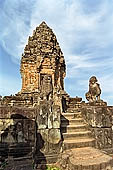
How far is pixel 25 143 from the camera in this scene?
4.54m

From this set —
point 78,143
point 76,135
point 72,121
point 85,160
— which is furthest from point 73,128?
point 85,160

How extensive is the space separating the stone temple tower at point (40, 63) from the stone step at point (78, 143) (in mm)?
9662

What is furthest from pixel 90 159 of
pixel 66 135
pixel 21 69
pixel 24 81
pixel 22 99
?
pixel 21 69

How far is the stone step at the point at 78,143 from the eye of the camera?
4.81 metres

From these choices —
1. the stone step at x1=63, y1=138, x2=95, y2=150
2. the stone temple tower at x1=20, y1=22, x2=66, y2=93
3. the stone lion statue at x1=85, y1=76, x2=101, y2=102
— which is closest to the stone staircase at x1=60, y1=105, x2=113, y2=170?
the stone step at x1=63, y1=138, x2=95, y2=150

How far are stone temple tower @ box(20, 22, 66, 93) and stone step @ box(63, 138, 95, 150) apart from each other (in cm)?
966

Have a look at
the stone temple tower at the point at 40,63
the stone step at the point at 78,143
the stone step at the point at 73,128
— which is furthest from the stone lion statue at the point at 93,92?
the stone temple tower at the point at 40,63

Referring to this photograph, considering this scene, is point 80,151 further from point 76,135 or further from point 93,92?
point 93,92

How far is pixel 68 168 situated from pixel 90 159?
61 centimetres

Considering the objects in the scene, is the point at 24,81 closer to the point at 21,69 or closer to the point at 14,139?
the point at 21,69

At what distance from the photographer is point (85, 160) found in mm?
3865

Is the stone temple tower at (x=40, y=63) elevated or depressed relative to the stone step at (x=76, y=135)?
elevated

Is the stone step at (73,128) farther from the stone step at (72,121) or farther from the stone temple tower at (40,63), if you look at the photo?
the stone temple tower at (40,63)

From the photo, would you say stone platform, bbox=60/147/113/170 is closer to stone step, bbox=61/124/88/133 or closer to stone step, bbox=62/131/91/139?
stone step, bbox=62/131/91/139
